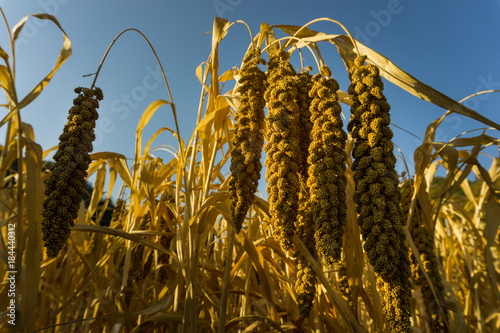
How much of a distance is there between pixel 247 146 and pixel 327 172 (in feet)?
0.75

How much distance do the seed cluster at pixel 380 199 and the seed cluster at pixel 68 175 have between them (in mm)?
789

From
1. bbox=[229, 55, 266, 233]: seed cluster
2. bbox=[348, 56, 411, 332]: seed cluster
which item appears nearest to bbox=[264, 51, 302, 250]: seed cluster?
bbox=[229, 55, 266, 233]: seed cluster

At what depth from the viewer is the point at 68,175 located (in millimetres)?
854

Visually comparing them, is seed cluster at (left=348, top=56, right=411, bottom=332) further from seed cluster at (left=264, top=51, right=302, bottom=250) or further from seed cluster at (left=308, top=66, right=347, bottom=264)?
seed cluster at (left=264, top=51, right=302, bottom=250)

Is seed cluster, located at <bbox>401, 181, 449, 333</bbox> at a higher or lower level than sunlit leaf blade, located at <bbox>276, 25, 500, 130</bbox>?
lower

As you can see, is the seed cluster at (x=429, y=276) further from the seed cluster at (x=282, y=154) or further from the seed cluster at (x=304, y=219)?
the seed cluster at (x=282, y=154)

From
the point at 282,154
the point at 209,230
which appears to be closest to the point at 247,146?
the point at 282,154

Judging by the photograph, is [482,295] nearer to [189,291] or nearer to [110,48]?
[189,291]

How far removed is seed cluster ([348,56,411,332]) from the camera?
0.66 meters

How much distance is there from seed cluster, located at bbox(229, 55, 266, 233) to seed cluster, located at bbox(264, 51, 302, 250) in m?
0.04

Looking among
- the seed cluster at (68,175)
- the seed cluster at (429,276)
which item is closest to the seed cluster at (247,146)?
the seed cluster at (68,175)

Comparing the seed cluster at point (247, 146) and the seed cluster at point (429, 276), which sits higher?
the seed cluster at point (247, 146)

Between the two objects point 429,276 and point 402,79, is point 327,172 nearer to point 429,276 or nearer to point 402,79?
point 402,79

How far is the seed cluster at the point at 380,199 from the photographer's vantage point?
2.17 feet
